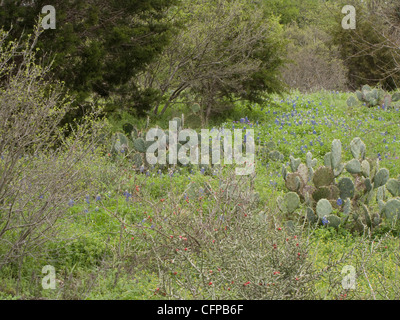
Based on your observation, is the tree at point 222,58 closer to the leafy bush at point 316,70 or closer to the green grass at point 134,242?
the green grass at point 134,242

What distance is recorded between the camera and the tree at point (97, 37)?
8.28 m

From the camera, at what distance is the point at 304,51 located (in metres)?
19.4

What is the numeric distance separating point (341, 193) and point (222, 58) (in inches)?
240

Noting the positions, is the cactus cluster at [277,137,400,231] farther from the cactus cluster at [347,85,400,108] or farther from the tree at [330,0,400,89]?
the tree at [330,0,400,89]

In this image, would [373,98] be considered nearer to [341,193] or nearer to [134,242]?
[341,193]

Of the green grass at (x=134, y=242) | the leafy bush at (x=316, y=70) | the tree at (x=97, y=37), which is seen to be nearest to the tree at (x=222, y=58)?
the tree at (x=97, y=37)

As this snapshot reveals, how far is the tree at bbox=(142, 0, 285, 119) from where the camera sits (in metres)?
11.1

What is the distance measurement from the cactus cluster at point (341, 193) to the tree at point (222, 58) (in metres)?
4.98

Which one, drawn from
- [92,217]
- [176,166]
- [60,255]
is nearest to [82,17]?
[176,166]

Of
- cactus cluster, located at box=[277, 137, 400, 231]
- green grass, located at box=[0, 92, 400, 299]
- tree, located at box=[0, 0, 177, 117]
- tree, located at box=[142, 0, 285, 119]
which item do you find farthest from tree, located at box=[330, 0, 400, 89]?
cactus cluster, located at box=[277, 137, 400, 231]

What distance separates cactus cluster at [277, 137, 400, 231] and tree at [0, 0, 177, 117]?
149 inches

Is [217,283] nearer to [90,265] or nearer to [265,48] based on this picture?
[90,265]

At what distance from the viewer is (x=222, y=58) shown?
1149cm
